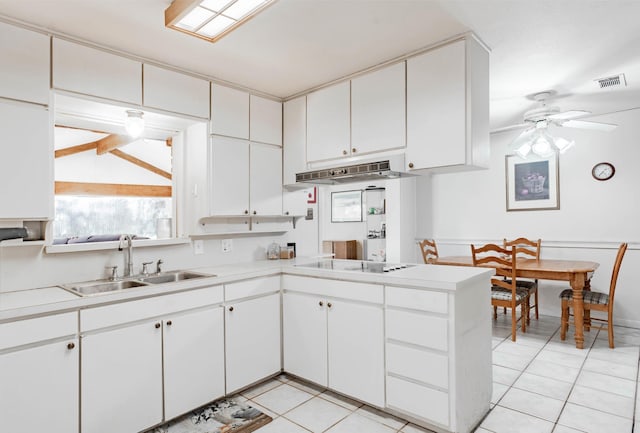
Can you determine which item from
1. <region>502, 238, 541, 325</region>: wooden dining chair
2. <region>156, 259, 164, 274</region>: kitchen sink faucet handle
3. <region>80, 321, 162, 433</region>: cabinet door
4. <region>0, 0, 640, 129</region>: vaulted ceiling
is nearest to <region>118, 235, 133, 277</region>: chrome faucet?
<region>156, 259, 164, 274</region>: kitchen sink faucet handle

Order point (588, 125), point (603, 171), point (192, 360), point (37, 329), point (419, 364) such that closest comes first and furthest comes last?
point (37, 329) → point (419, 364) → point (192, 360) → point (588, 125) → point (603, 171)

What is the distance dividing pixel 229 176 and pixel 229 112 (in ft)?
1.78

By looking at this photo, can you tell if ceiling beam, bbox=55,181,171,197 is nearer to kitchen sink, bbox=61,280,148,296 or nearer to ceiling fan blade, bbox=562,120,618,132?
kitchen sink, bbox=61,280,148,296

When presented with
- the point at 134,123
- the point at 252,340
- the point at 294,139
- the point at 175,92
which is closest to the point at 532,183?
the point at 294,139

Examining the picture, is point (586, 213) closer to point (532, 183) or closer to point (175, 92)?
point (532, 183)

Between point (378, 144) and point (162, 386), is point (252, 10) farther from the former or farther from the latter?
point (162, 386)

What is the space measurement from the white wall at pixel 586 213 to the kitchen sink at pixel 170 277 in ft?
13.4

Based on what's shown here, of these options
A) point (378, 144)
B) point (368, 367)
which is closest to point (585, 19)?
point (378, 144)

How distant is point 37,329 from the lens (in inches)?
70.6

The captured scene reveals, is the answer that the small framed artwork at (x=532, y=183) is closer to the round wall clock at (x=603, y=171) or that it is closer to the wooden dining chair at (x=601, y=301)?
the round wall clock at (x=603, y=171)

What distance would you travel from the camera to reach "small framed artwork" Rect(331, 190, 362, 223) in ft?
25.0

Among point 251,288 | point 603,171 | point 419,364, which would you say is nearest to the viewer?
point 419,364

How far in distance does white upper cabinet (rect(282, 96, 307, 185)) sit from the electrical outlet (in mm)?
939

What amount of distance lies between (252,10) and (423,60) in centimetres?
124
